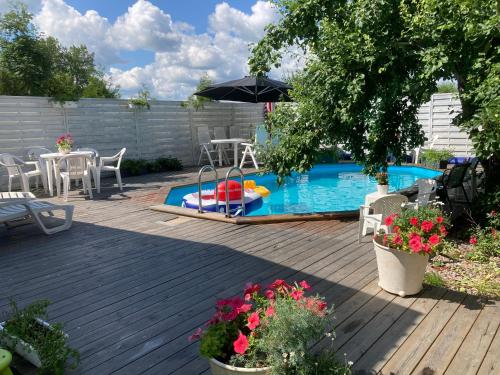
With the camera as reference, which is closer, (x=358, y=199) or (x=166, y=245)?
(x=166, y=245)

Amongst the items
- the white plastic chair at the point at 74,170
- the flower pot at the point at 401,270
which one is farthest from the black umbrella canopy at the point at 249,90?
the flower pot at the point at 401,270

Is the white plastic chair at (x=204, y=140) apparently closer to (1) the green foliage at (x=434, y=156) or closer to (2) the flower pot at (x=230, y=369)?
(1) the green foliage at (x=434, y=156)

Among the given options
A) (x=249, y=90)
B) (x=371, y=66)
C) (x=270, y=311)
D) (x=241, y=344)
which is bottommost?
(x=241, y=344)

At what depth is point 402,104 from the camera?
4836 mm

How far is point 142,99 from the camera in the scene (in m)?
10.6

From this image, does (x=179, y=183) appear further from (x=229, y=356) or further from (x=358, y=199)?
(x=229, y=356)

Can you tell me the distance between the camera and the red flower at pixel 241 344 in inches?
63.2

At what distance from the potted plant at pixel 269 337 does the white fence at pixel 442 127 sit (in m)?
11.4

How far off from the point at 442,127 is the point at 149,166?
8.57m

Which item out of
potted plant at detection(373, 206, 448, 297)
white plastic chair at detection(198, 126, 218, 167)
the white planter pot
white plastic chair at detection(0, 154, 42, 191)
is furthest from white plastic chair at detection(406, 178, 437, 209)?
white plastic chair at detection(198, 126, 218, 167)

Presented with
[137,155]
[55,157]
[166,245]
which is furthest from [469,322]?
[137,155]

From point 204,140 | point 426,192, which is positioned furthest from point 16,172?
point 426,192

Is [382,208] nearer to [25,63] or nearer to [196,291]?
[196,291]

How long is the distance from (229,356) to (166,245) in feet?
8.97
